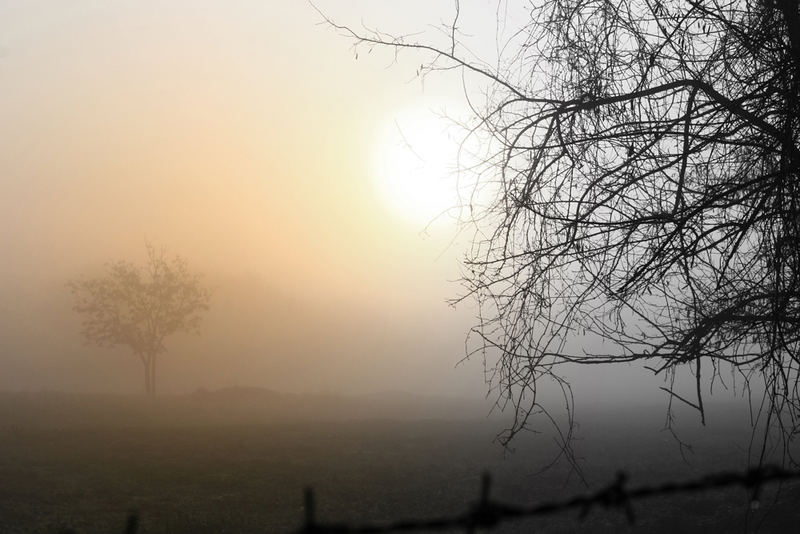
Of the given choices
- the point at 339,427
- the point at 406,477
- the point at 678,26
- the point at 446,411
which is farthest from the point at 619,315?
the point at 446,411

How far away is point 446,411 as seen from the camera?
5925cm

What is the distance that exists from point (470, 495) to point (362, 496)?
9.01 ft

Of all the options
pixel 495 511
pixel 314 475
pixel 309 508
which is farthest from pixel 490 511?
pixel 314 475

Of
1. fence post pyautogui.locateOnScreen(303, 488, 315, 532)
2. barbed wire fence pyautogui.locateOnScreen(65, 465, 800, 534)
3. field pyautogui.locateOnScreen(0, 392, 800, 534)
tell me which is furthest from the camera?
field pyautogui.locateOnScreen(0, 392, 800, 534)

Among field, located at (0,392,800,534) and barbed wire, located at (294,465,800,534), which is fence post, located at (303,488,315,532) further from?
field, located at (0,392,800,534)

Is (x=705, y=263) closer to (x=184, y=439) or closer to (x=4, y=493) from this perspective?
(x=4, y=493)

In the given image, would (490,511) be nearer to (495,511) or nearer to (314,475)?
(495,511)

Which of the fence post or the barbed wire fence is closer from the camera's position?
the fence post

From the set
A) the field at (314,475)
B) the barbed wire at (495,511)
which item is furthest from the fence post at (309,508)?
the field at (314,475)

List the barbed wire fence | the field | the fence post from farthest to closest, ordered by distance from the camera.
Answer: the field → the barbed wire fence → the fence post

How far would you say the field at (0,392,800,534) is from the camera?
14.2 m

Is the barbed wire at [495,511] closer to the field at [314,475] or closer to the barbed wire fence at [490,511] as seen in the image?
the barbed wire fence at [490,511]

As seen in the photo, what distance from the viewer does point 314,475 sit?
19.9m

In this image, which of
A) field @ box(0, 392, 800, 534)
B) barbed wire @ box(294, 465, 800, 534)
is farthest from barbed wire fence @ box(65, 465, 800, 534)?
field @ box(0, 392, 800, 534)
